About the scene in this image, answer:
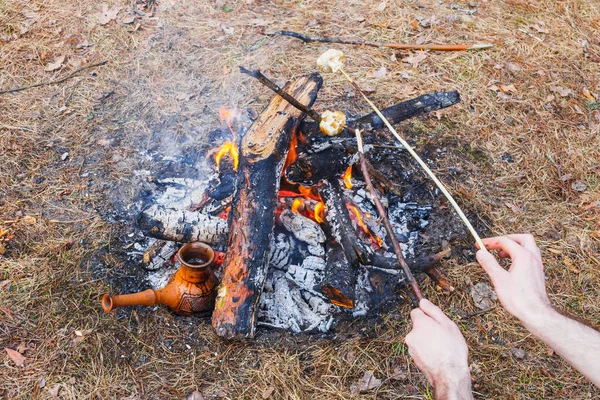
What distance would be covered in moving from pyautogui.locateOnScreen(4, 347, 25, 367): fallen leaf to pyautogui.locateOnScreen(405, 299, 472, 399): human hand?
→ 276 cm

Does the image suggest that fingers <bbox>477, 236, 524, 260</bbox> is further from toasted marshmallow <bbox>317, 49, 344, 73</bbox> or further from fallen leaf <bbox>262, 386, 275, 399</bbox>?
toasted marshmallow <bbox>317, 49, 344, 73</bbox>

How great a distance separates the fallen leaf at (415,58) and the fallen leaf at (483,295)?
3239mm

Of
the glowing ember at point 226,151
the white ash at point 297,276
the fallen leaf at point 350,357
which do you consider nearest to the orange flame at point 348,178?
the white ash at point 297,276

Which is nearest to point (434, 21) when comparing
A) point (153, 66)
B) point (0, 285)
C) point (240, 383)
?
point (153, 66)

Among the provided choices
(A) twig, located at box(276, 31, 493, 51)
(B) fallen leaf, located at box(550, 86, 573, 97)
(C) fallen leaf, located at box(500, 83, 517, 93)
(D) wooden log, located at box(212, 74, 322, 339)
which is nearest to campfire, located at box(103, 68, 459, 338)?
(D) wooden log, located at box(212, 74, 322, 339)

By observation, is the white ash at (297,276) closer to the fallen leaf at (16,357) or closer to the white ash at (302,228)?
the white ash at (302,228)

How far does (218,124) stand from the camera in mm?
5191

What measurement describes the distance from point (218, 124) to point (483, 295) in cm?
326

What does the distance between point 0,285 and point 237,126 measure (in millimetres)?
2714

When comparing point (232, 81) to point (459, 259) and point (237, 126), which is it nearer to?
point (237, 126)

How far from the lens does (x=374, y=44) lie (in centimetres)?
630

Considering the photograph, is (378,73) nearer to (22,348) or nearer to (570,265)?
(570,265)

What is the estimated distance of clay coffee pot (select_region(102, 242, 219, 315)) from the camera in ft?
11.0

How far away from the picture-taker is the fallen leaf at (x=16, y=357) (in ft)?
10.7
